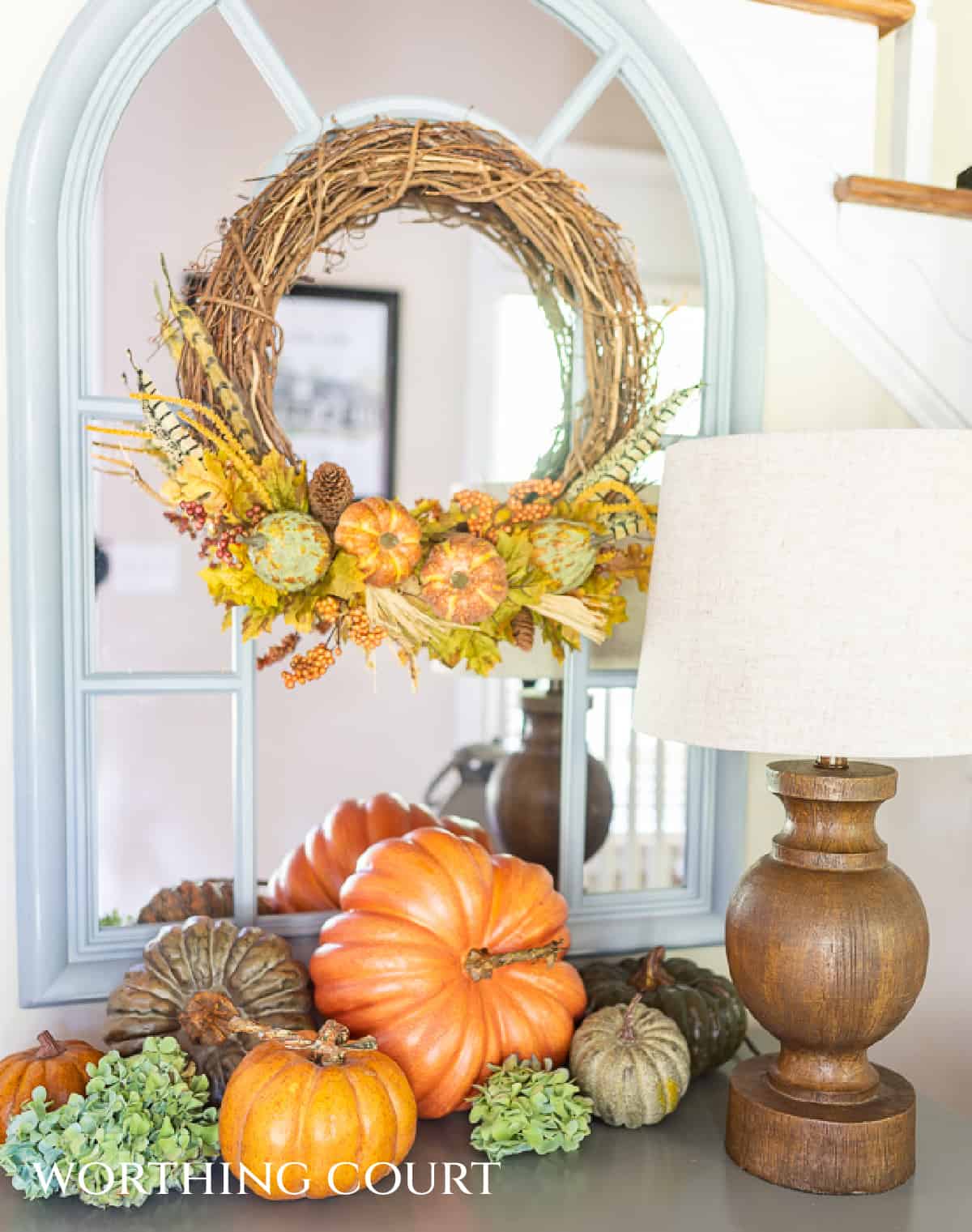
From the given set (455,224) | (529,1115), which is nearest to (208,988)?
(529,1115)

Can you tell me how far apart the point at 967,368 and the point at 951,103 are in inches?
15.7

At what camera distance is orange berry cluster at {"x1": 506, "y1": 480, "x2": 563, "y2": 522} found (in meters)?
1.26

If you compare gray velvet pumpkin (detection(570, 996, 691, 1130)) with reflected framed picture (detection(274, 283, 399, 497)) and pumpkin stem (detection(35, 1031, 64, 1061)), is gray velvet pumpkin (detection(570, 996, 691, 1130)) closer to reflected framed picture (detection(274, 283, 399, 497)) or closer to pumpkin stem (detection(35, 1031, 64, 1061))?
pumpkin stem (detection(35, 1031, 64, 1061))

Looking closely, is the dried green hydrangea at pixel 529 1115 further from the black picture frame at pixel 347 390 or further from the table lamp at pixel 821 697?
the black picture frame at pixel 347 390

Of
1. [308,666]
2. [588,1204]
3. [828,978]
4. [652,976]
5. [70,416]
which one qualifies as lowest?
[588,1204]

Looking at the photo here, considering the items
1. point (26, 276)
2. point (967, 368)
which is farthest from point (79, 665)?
point (967, 368)

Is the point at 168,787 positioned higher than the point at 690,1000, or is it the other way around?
the point at 168,787

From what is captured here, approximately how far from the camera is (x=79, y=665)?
1.19 m

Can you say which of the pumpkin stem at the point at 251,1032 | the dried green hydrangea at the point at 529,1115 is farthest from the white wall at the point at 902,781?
the dried green hydrangea at the point at 529,1115

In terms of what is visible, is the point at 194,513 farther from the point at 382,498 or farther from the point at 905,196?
the point at 905,196

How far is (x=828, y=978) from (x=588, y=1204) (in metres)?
0.29

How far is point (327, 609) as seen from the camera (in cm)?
117

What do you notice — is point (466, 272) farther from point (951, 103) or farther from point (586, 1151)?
point (586, 1151)

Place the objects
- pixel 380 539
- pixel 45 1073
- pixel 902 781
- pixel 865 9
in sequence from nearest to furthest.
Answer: pixel 45 1073 < pixel 380 539 < pixel 865 9 < pixel 902 781
